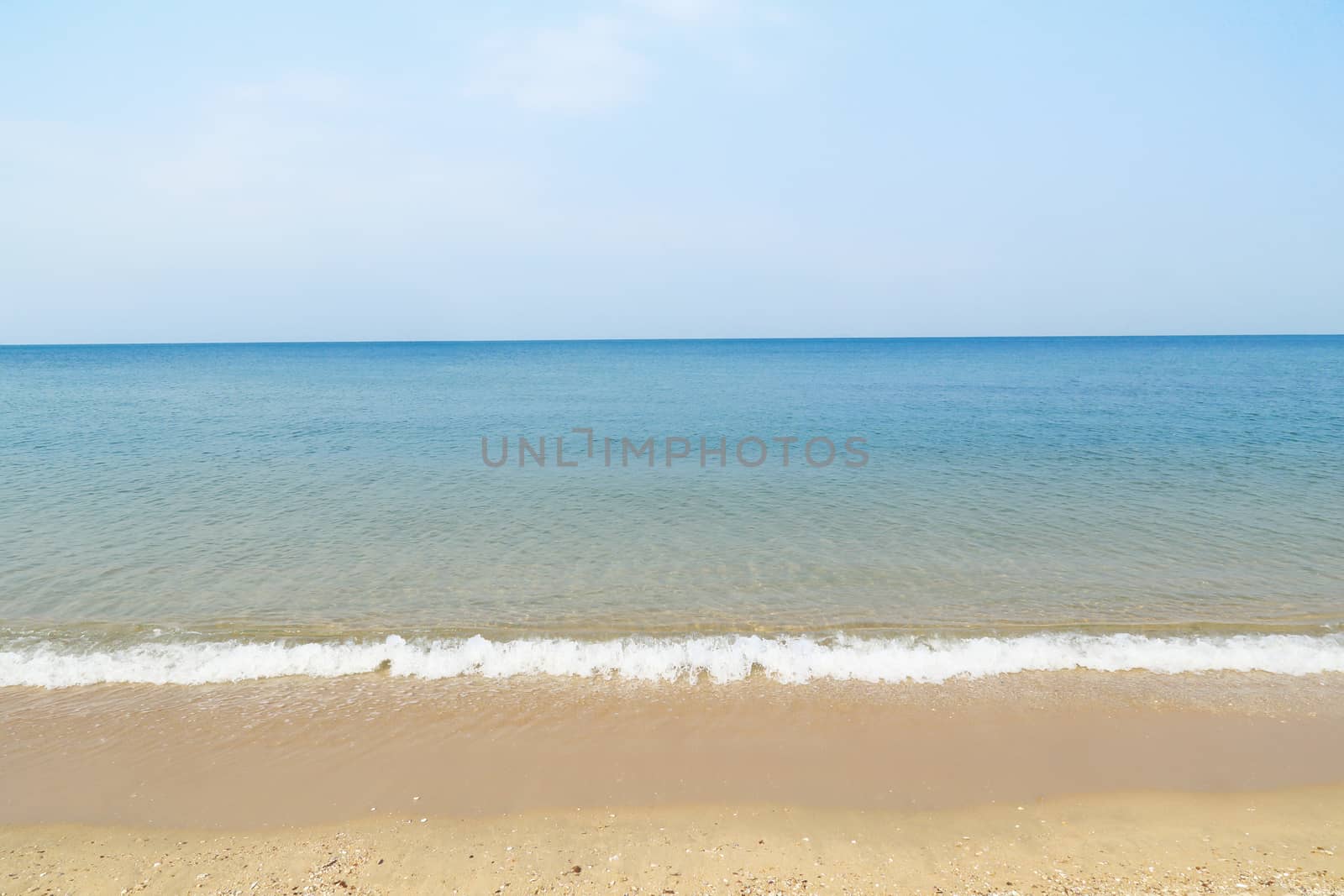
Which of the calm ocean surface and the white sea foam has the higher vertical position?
the calm ocean surface

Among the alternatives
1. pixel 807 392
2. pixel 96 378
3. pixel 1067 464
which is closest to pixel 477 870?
pixel 1067 464

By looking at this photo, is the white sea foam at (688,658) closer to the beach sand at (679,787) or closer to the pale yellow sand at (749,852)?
the beach sand at (679,787)

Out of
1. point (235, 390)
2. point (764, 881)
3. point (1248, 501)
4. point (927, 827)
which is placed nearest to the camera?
point (764, 881)

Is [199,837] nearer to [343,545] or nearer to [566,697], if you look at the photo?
[566,697]

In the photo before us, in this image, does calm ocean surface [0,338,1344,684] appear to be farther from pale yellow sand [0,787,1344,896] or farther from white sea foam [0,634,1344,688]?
pale yellow sand [0,787,1344,896]

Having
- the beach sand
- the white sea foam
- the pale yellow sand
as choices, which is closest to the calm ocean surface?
the white sea foam

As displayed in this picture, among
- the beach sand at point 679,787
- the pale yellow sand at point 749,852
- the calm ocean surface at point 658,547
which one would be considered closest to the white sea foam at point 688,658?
the calm ocean surface at point 658,547

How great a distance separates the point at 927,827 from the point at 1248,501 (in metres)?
15.6

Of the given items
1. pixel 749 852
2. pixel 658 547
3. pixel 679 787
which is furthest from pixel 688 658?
pixel 658 547

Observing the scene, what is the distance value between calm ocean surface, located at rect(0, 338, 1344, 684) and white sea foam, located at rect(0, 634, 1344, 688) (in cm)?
6

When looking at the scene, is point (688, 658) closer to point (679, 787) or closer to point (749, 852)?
point (679, 787)

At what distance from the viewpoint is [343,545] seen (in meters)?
Answer: 13.5

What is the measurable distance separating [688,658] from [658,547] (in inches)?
181

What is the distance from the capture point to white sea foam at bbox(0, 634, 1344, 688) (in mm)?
8711
